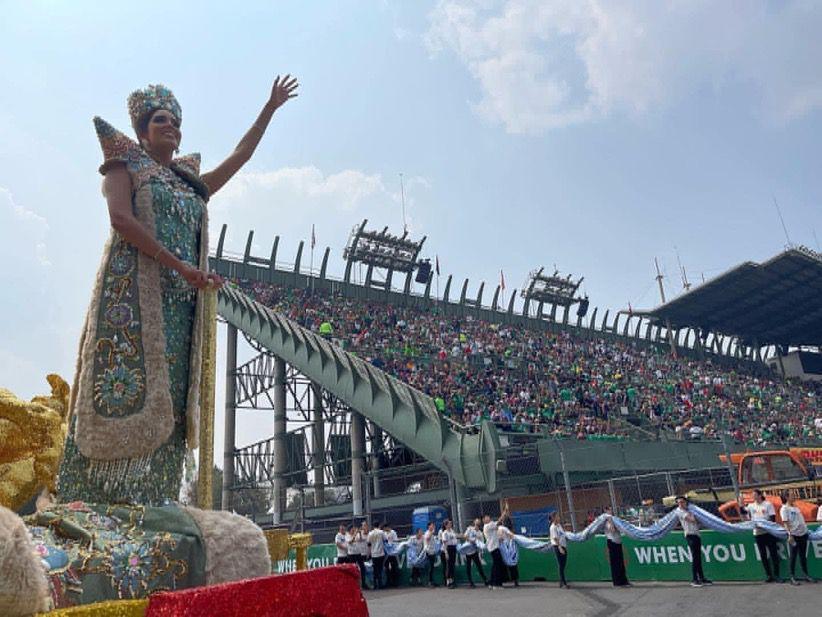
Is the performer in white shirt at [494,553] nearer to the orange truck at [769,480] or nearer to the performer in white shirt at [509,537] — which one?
the performer in white shirt at [509,537]

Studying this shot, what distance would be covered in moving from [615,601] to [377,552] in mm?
5522

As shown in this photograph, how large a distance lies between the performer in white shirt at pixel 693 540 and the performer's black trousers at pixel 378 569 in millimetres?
5862

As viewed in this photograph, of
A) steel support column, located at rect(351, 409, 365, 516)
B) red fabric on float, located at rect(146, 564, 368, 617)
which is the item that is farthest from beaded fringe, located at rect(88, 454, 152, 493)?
steel support column, located at rect(351, 409, 365, 516)

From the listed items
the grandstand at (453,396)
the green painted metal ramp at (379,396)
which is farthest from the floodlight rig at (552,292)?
the green painted metal ramp at (379,396)

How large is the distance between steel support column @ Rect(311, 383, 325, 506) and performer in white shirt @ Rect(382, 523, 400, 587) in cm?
1113

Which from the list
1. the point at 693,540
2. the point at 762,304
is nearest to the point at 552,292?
the point at 762,304

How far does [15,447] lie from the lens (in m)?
2.47

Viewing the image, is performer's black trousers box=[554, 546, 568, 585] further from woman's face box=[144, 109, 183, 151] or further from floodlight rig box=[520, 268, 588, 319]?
floodlight rig box=[520, 268, 588, 319]

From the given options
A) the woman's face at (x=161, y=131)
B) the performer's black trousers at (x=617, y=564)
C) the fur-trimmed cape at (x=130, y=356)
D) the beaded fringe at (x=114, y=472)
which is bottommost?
the performer's black trousers at (x=617, y=564)

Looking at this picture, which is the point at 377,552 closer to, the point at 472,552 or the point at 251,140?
the point at 472,552

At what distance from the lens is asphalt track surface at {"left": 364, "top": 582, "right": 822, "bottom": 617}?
264 inches

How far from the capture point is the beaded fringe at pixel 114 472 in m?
2.34

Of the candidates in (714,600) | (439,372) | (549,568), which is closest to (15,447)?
(714,600)

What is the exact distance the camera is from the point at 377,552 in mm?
12281
